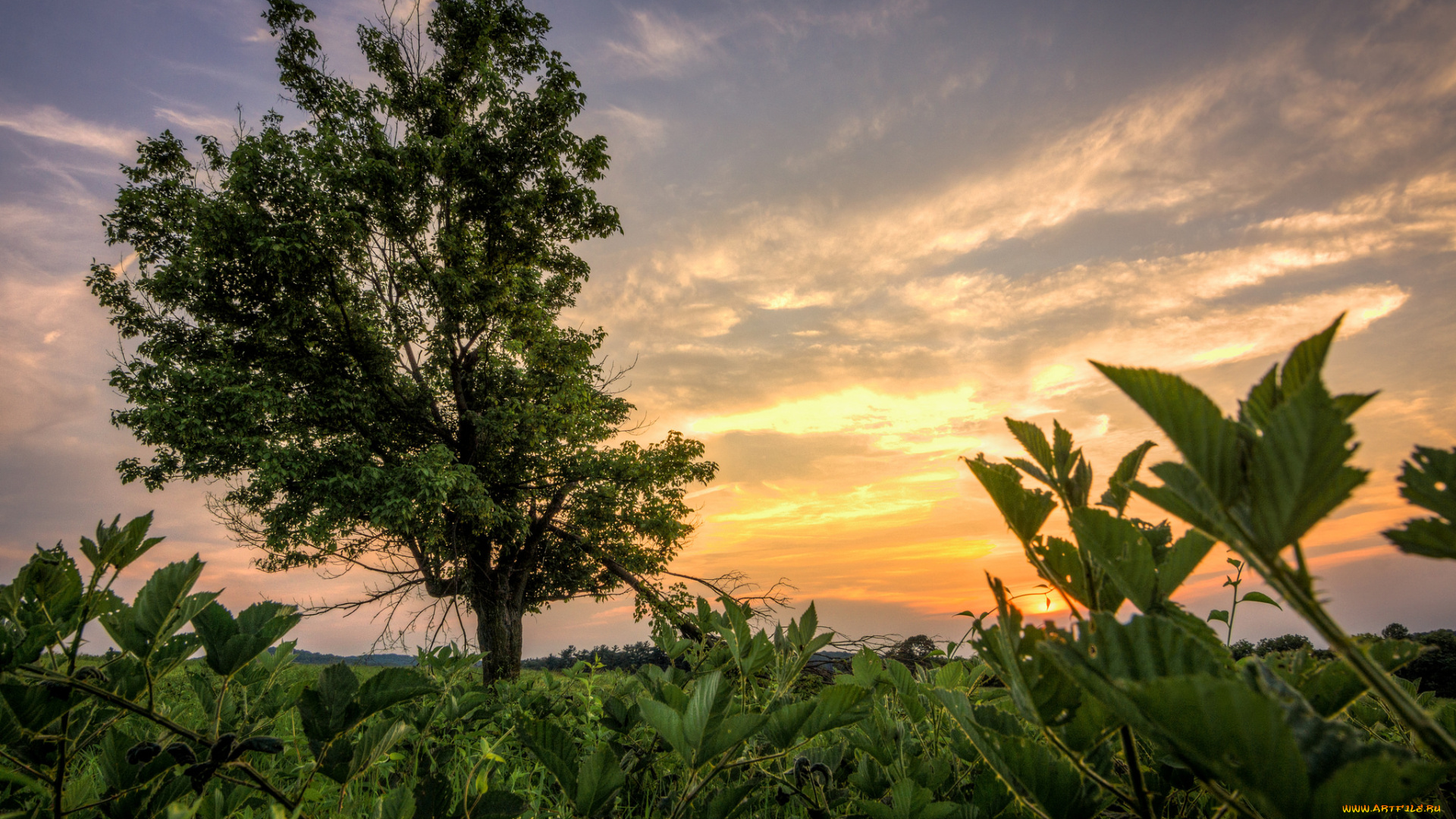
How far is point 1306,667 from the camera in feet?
2.04

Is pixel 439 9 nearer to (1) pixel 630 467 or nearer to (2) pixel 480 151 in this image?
(2) pixel 480 151

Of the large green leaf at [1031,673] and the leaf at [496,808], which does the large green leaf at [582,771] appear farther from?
the large green leaf at [1031,673]

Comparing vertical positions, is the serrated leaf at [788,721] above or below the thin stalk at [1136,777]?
below

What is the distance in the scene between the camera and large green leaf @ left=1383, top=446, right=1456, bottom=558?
381 millimetres

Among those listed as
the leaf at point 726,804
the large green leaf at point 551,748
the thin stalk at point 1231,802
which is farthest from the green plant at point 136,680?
the thin stalk at point 1231,802

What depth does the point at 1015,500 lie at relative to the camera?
617 mm

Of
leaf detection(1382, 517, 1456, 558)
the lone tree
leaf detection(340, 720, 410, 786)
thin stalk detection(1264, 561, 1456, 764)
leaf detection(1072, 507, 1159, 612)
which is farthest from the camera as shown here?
the lone tree

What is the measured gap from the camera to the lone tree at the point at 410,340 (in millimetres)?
11289

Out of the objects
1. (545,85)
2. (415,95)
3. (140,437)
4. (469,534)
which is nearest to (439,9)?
(415,95)

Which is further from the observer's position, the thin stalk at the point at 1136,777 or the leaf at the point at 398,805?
the leaf at the point at 398,805

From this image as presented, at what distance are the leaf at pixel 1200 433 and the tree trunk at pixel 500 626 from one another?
1383 cm

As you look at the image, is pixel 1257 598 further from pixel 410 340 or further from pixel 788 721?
pixel 410 340

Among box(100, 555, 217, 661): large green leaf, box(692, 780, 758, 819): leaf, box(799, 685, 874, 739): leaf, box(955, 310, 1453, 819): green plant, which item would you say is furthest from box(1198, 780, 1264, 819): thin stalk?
box(100, 555, 217, 661): large green leaf

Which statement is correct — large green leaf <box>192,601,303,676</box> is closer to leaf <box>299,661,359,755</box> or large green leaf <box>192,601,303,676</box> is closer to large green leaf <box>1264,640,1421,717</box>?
leaf <box>299,661,359,755</box>
